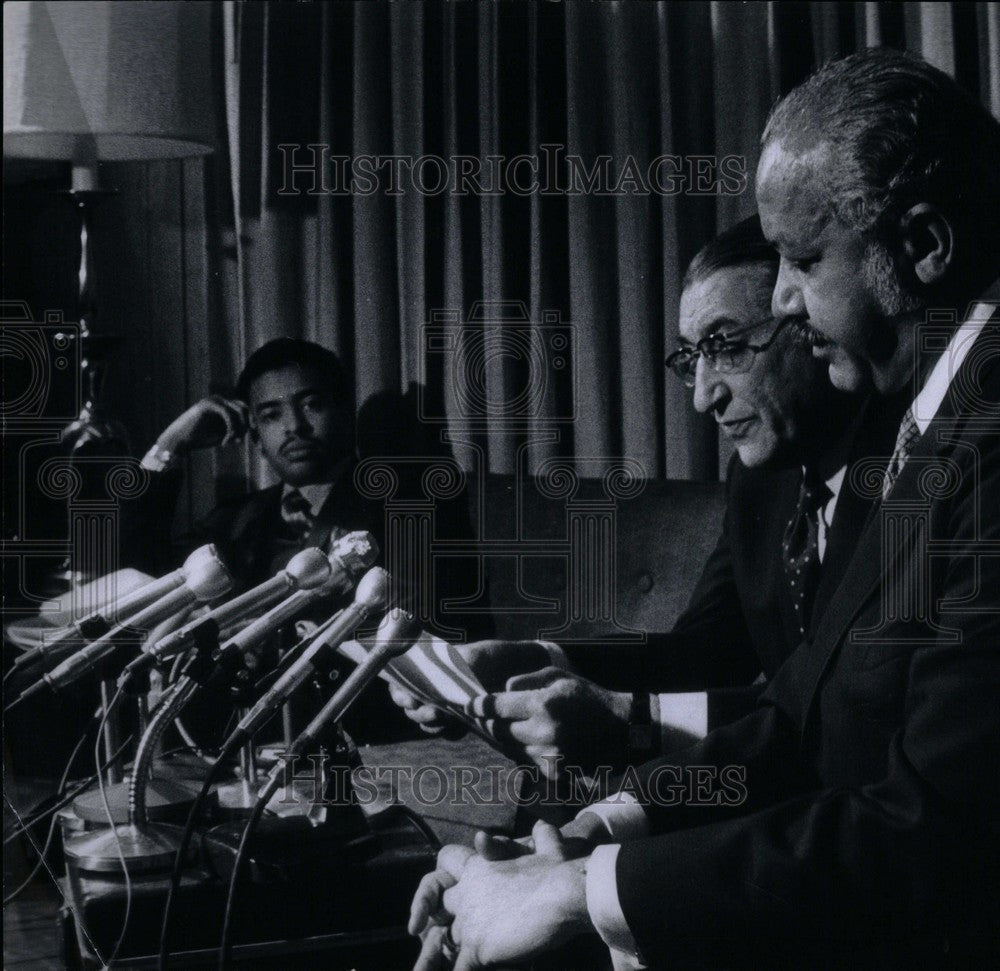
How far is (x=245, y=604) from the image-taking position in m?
1.17

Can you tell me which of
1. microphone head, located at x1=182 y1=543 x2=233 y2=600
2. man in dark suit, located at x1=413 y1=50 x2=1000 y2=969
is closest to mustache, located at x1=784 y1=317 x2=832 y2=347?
man in dark suit, located at x1=413 y1=50 x2=1000 y2=969

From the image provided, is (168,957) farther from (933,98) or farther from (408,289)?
(933,98)

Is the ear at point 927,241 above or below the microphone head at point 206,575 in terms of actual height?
above

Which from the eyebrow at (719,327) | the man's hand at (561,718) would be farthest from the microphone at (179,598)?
the eyebrow at (719,327)

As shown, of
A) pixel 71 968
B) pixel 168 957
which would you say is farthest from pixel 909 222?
pixel 71 968

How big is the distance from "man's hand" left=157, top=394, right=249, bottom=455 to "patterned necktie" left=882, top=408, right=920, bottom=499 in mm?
682

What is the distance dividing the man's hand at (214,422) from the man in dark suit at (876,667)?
51 cm

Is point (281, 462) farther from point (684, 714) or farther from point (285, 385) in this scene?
point (684, 714)

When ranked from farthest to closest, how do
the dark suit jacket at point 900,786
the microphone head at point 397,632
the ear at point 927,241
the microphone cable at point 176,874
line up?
the microphone head at point 397,632
the microphone cable at point 176,874
the ear at point 927,241
the dark suit jacket at point 900,786

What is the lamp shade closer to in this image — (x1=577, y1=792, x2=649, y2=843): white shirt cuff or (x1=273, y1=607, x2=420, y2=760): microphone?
(x1=273, y1=607, x2=420, y2=760): microphone

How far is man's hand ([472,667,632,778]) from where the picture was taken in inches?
48.2

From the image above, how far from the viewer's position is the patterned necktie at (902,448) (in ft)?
3.48

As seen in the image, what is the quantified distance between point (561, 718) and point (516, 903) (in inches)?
11.4

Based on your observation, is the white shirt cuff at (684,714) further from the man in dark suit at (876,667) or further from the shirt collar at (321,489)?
the shirt collar at (321,489)
